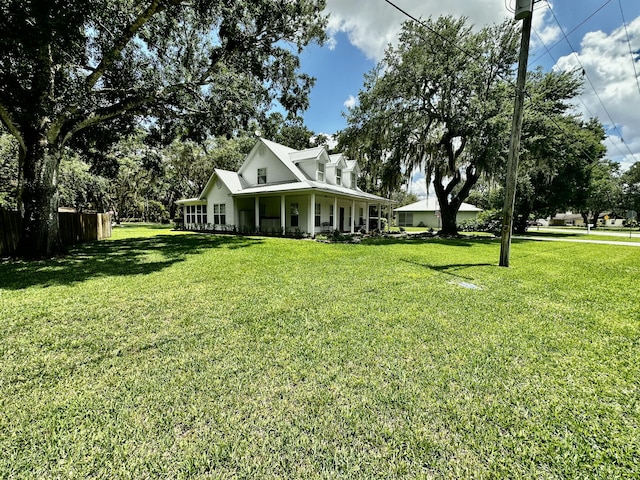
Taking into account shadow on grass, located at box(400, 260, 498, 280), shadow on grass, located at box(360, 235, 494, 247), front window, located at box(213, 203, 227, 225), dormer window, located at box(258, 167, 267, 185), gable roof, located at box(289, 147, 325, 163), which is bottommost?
shadow on grass, located at box(400, 260, 498, 280)

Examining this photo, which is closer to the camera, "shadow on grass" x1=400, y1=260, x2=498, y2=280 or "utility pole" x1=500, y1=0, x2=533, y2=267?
"utility pole" x1=500, y1=0, x2=533, y2=267

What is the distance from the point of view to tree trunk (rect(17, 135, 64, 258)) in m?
8.09

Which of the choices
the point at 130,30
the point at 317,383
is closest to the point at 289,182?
the point at 130,30

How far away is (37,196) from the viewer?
8109 millimetres

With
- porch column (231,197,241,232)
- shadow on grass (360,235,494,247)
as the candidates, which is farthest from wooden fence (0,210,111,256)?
shadow on grass (360,235,494,247)

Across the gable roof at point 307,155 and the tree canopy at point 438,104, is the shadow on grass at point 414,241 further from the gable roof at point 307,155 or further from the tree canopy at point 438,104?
the gable roof at point 307,155

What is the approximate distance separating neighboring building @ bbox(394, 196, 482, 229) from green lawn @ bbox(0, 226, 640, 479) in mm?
33855

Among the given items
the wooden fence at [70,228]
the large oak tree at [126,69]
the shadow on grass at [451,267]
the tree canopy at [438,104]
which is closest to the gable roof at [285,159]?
the tree canopy at [438,104]

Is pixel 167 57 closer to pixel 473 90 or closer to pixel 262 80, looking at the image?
pixel 262 80

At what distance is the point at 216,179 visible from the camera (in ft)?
66.0

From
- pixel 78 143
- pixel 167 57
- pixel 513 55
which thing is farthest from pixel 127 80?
pixel 513 55

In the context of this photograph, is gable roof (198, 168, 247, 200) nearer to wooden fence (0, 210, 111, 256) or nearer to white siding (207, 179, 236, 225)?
white siding (207, 179, 236, 225)

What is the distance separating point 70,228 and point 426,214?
37524 millimetres

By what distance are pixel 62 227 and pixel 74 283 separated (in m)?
8.01
